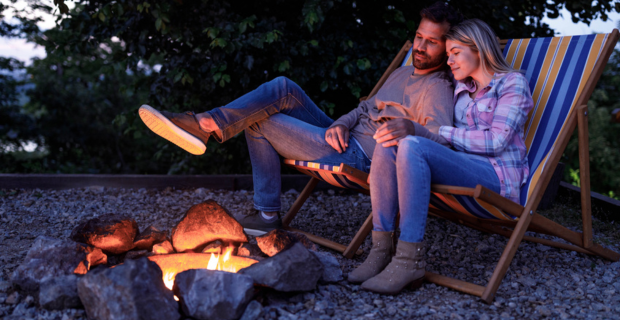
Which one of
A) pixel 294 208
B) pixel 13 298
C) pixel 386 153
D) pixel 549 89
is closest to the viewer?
pixel 13 298

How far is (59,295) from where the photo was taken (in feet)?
5.97

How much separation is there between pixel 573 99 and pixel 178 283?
6.50 ft

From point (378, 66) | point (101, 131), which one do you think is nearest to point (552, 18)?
point (378, 66)

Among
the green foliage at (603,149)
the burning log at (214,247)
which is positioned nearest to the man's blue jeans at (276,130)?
the burning log at (214,247)

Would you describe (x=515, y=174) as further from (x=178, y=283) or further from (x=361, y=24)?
(x=361, y=24)

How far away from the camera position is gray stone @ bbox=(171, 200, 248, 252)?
2379mm

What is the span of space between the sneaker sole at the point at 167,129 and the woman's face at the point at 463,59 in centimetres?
130

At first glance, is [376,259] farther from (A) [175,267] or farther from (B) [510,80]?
(B) [510,80]

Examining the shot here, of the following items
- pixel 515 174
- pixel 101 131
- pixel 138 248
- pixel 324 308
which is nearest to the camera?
pixel 324 308

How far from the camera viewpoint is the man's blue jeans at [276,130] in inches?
102

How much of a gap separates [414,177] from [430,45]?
0.94 metres

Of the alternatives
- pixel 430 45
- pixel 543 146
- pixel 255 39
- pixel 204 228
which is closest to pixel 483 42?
pixel 430 45

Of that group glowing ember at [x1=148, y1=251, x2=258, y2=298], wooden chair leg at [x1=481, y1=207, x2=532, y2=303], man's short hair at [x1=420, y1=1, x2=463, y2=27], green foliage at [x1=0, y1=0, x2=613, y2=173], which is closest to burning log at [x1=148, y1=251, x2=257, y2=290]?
glowing ember at [x1=148, y1=251, x2=258, y2=298]

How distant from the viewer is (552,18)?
4445 millimetres
